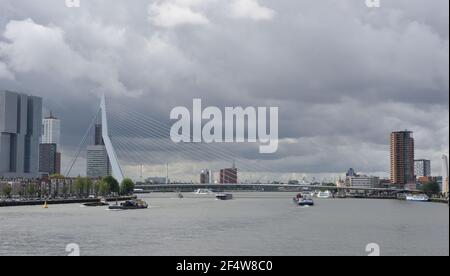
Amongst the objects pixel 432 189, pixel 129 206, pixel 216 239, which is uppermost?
pixel 432 189

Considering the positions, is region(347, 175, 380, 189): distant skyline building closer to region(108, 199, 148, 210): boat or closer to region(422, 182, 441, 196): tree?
region(422, 182, 441, 196): tree

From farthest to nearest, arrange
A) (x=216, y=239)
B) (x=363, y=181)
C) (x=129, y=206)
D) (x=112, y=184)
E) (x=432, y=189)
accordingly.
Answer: (x=363, y=181)
(x=432, y=189)
(x=112, y=184)
(x=129, y=206)
(x=216, y=239)

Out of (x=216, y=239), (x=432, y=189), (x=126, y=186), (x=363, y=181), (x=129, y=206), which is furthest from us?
(x=363, y=181)

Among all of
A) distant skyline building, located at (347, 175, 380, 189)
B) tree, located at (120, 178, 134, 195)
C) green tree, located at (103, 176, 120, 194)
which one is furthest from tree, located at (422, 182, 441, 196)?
green tree, located at (103, 176, 120, 194)

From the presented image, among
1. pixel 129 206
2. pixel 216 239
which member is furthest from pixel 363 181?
pixel 216 239

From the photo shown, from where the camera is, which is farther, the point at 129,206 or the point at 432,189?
the point at 432,189

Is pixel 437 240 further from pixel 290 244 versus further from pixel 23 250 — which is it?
pixel 23 250

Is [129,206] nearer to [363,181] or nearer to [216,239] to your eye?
[216,239]

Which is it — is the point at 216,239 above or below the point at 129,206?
below

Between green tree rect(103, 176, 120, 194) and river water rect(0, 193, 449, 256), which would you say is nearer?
river water rect(0, 193, 449, 256)

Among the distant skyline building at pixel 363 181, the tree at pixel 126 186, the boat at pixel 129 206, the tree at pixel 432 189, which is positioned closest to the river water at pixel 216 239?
the boat at pixel 129 206

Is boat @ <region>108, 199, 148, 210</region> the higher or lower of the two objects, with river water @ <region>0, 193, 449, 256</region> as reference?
higher

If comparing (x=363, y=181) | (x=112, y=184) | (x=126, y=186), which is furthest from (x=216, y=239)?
(x=363, y=181)
